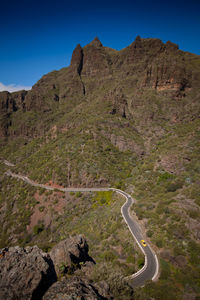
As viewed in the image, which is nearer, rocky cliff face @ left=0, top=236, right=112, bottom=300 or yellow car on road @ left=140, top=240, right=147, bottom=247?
rocky cliff face @ left=0, top=236, right=112, bottom=300

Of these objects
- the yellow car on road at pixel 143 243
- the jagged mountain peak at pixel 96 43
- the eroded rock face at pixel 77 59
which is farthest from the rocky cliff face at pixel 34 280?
the jagged mountain peak at pixel 96 43

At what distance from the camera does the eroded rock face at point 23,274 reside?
971 cm

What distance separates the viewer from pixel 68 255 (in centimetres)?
1415

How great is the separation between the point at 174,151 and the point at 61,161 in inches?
1322

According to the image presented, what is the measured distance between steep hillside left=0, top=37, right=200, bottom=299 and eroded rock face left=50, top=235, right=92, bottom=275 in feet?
7.99

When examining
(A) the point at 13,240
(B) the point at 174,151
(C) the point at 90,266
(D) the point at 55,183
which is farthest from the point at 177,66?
(A) the point at 13,240

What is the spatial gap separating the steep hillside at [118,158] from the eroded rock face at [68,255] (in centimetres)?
243

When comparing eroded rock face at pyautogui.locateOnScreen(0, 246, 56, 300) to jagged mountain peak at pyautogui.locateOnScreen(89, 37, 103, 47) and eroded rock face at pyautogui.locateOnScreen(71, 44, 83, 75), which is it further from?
jagged mountain peak at pyautogui.locateOnScreen(89, 37, 103, 47)

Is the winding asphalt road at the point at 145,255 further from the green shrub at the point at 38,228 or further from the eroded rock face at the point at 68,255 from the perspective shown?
the green shrub at the point at 38,228

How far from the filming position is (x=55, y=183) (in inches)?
1826

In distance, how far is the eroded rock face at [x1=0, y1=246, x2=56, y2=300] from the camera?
9.71 metres

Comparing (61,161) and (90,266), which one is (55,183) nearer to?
(61,161)

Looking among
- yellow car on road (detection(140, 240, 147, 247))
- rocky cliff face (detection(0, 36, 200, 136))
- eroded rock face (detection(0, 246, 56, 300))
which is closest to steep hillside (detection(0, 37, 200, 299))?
rocky cliff face (detection(0, 36, 200, 136))

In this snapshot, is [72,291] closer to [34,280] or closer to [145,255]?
[34,280]
